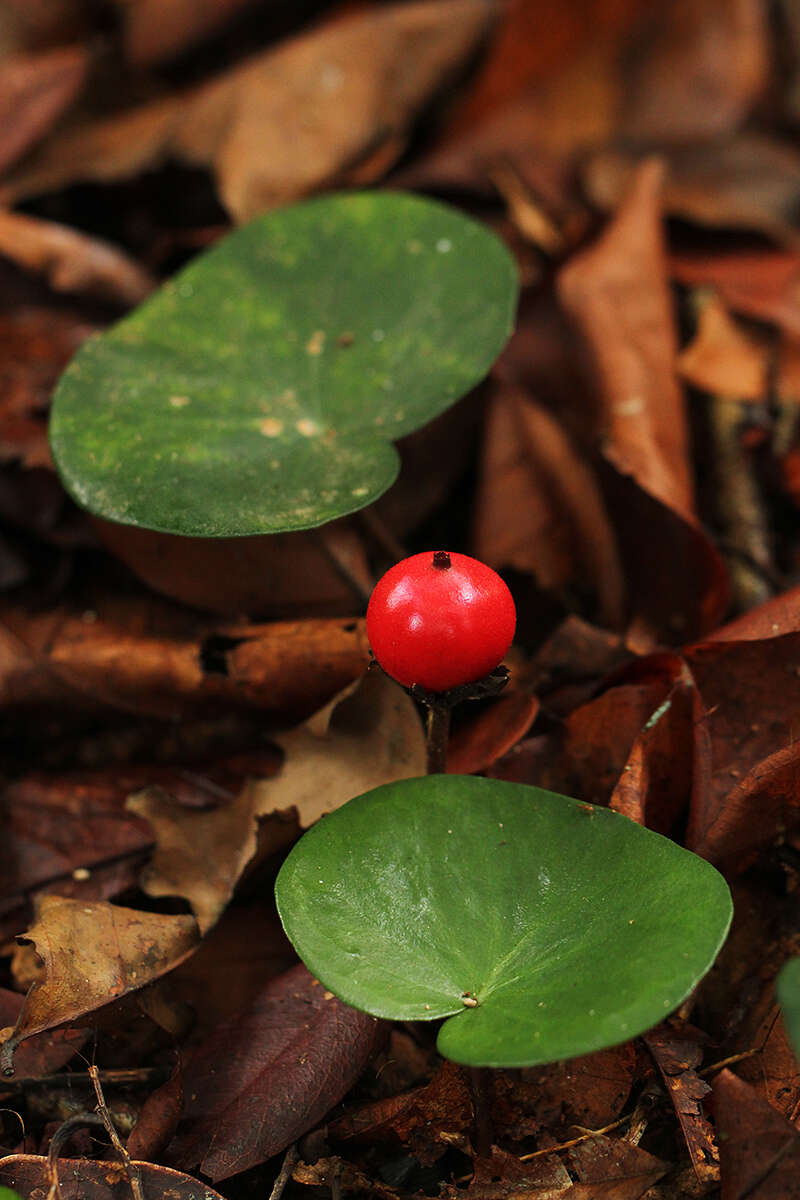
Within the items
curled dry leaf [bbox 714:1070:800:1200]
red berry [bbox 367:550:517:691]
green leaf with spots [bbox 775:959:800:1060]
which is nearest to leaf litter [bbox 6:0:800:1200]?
curled dry leaf [bbox 714:1070:800:1200]

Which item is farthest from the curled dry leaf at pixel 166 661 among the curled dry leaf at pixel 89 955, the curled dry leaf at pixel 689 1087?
the curled dry leaf at pixel 689 1087

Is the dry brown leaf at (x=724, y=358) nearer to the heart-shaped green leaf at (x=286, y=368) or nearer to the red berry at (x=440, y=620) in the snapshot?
the heart-shaped green leaf at (x=286, y=368)

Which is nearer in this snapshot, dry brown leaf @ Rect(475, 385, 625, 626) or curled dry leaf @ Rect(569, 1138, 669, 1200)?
curled dry leaf @ Rect(569, 1138, 669, 1200)

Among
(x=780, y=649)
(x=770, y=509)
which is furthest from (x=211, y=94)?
(x=780, y=649)

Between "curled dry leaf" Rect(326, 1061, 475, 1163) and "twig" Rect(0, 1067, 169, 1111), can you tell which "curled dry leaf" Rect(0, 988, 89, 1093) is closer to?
"twig" Rect(0, 1067, 169, 1111)

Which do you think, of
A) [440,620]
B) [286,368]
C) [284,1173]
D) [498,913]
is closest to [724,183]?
[286,368]

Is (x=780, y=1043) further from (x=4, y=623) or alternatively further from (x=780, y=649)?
(x=4, y=623)
